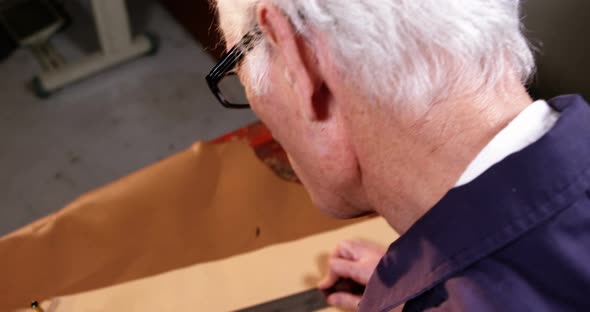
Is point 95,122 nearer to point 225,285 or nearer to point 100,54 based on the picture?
point 100,54

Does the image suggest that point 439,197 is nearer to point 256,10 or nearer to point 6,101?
point 256,10

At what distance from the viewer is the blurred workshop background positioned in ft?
4.81

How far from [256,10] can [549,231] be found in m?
0.29

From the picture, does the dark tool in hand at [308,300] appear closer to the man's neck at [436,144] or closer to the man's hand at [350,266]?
the man's hand at [350,266]

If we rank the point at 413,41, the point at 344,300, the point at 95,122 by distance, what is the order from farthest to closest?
the point at 95,122, the point at 344,300, the point at 413,41

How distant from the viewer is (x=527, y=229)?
47 cm

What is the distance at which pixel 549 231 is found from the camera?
1.53 ft

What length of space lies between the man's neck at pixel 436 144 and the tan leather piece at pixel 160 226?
13.8 inches

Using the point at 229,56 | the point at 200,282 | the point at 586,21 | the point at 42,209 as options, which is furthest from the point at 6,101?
the point at 586,21

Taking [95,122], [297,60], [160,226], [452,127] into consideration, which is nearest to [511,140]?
[452,127]

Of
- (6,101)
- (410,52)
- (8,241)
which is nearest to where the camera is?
(410,52)

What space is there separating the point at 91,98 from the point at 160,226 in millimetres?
861

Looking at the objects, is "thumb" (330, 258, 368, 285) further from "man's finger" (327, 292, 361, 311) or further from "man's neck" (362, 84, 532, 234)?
"man's neck" (362, 84, 532, 234)

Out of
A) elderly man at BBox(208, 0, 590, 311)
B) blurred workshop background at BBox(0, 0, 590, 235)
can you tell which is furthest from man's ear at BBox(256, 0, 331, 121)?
blurred workshop background at BBox(0, 0, 590, 235)
